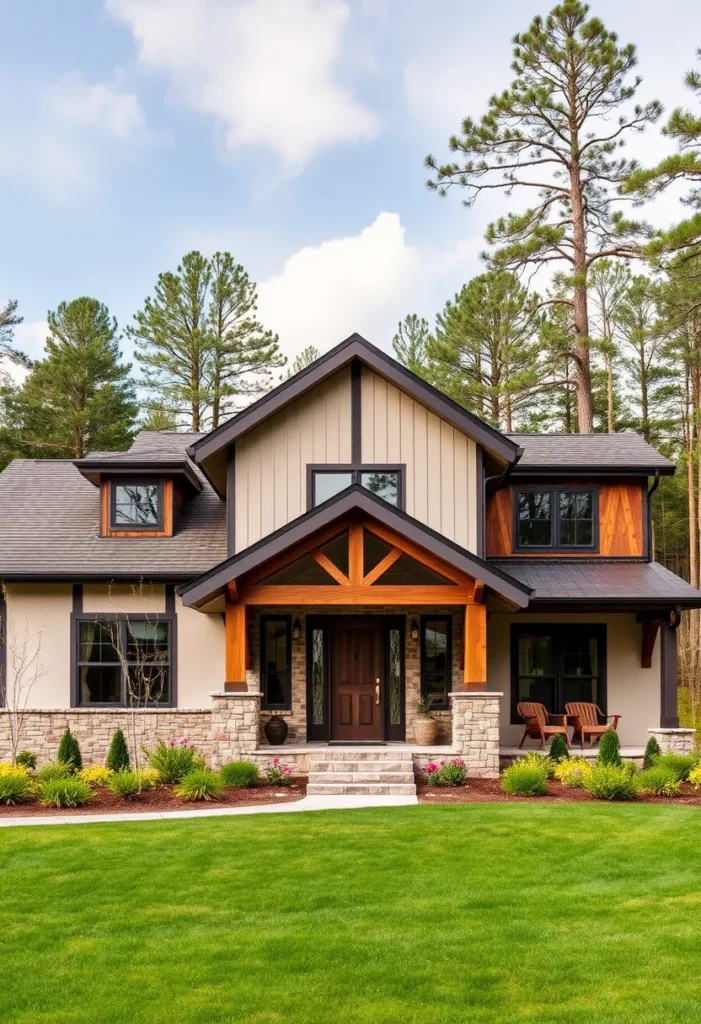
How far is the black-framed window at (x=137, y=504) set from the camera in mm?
15719

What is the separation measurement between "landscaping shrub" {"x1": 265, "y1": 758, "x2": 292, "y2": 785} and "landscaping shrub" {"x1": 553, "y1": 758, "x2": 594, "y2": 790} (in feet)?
12.3

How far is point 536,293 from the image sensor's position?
26781mm

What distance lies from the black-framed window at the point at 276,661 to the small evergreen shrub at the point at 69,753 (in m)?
2.98

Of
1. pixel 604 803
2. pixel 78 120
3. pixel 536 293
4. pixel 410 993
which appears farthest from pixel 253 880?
pixel 536 293

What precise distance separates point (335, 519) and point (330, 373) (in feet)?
8.59

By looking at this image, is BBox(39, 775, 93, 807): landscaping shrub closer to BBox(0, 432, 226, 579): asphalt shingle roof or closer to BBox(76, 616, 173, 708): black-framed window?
BBox(76, 616, 173, 708): black-framed window

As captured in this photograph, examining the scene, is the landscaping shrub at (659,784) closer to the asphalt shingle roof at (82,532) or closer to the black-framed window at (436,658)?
the black-framed window at (436,658)

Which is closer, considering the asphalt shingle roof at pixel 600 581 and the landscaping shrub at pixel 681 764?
the landscaping shrub at pixel 681 764

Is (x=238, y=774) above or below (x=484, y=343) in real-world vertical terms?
below

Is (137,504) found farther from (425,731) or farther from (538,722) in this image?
(538,722)

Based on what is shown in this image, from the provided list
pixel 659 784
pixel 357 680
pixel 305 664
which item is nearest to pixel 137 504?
pixel 305 664

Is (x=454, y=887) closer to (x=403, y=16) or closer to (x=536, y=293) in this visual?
(x=403, y=16)

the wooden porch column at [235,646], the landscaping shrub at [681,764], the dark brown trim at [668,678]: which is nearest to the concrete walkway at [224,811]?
the wooden porch column at [235,646]

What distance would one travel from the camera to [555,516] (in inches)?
632
